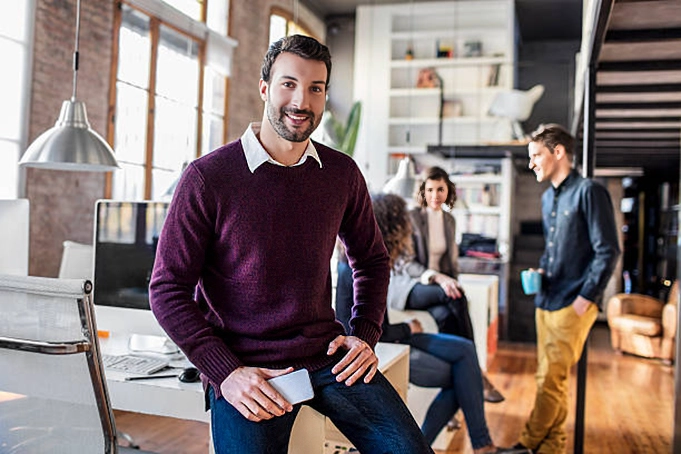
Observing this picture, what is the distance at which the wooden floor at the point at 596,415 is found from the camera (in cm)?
379

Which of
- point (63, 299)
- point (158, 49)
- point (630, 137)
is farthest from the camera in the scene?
point (630, 137)

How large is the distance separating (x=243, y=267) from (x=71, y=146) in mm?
1892

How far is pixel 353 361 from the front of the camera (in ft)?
5.28

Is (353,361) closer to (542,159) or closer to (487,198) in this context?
(542,159)

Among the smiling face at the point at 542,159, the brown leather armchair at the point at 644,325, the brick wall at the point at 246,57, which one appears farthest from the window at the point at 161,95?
the brown leather armchair at the point at 644,325

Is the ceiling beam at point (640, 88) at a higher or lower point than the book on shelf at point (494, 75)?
lower

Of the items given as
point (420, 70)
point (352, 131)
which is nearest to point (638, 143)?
point (352, 131)

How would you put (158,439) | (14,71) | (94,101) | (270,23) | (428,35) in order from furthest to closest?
(428,35) → (270,23) → (94,101) → (14,71) → (158,439)

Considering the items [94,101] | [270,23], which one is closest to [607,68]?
[94,101]

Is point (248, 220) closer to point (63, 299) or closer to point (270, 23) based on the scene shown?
point (63, 299)

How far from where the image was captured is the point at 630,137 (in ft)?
20.9

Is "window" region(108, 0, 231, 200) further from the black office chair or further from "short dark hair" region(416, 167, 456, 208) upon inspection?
the black office chair

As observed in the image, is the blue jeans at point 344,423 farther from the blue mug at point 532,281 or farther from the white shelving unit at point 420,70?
the white shelving unit at point 420,70

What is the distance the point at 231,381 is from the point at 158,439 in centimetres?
246
